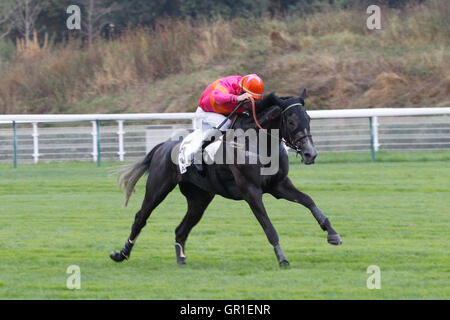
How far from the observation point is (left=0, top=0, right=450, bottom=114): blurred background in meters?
23.3

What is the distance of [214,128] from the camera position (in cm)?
778

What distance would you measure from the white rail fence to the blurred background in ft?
9.59

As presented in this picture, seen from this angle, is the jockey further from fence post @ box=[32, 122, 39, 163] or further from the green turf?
fence post @ box=[32, 122, 39, 163]

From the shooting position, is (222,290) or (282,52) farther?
(282,52)

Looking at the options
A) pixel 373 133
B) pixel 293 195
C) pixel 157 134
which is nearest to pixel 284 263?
pixel 293 195

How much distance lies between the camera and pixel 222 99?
7.51 metres

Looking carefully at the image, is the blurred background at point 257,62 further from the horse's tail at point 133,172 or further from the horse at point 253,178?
the horse at point 253,178

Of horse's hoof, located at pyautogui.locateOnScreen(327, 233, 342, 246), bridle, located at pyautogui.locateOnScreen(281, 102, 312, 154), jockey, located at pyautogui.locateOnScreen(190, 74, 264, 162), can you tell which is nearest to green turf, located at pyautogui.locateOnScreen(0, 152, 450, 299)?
horse's hoof, located at pyautogui.locateOnScreen(327, 233, 342, 246)

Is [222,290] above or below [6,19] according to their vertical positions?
below

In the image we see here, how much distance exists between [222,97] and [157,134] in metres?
12.9
